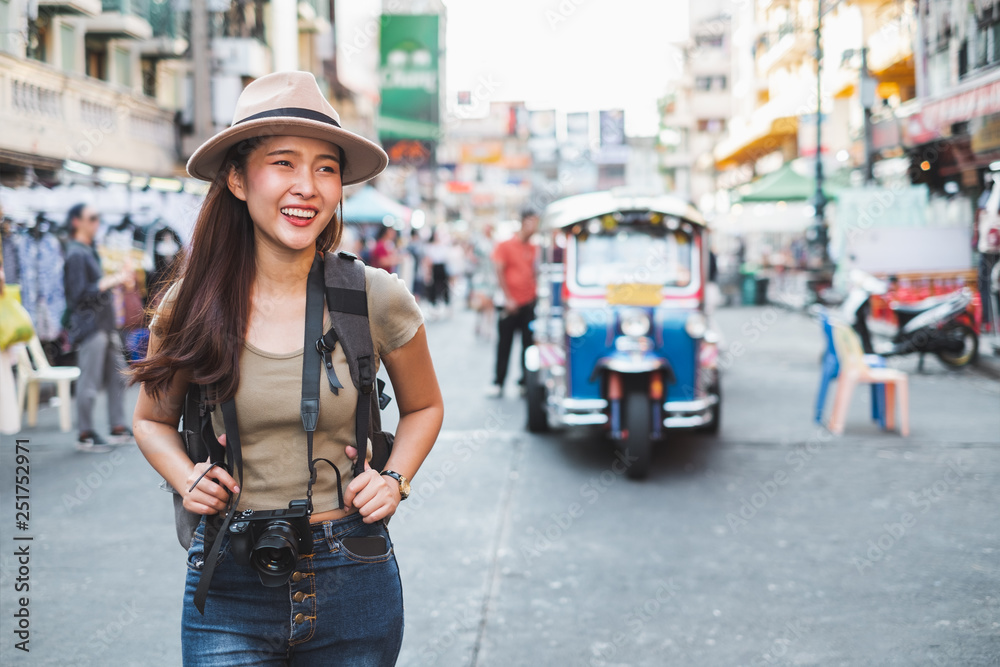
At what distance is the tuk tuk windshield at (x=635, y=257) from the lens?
7887mm

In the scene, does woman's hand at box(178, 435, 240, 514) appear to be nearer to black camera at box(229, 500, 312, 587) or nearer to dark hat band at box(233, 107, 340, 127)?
black camera at box(229, 500, 312, 587)

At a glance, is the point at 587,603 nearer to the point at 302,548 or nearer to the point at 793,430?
the point at 302,548

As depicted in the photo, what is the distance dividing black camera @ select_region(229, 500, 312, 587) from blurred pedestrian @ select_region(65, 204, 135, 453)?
6399 millimetres

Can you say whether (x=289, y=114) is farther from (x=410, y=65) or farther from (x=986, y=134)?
(x=410, y=65)

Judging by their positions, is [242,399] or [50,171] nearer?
[242,399]

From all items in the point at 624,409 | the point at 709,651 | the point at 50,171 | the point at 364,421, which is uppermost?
the point at 50,171

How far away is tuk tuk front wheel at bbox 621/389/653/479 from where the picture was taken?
6848 millimetres

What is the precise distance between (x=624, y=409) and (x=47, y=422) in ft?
18.2

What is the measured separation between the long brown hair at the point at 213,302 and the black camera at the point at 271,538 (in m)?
0.25

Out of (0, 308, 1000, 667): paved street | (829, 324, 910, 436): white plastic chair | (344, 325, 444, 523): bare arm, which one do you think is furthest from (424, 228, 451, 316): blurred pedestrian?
(344, 325, 444, 523): bare arm

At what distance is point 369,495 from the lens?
1.92 metres

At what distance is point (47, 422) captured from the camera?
8977 millimetres

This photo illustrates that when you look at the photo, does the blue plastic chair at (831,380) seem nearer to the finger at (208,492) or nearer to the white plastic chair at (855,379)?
the white plastic chair at (855,379)

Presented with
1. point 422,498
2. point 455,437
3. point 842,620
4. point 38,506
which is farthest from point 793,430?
point 38,506
